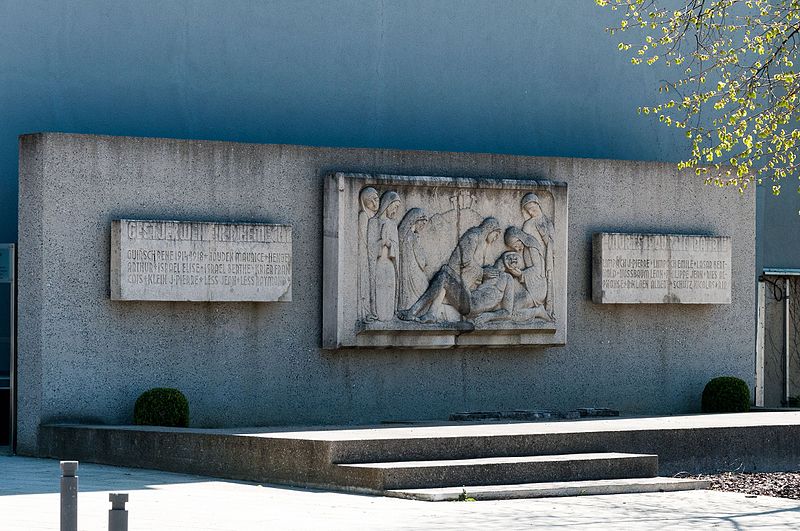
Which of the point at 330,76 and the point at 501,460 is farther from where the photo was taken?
the point at 330,76

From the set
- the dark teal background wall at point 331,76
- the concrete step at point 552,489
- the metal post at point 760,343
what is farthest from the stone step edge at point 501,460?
the metal post at point 760,343

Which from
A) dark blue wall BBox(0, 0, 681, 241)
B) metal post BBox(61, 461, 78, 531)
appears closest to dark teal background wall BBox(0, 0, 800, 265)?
dark blue wall BBox(0, 0, 681, 241)

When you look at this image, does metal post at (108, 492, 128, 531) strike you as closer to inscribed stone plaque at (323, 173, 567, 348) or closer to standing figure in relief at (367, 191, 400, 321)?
inscribed stone plaque at (323, 173, 567, 348)

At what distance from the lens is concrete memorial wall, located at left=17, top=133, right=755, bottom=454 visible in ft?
53.9

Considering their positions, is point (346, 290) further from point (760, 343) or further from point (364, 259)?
point (760, 343)

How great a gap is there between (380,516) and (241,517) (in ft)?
3.39

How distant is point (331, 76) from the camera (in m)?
20.4

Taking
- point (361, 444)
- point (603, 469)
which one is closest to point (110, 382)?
point (361, 444)

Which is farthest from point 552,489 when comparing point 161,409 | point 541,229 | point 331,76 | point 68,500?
point 331,76

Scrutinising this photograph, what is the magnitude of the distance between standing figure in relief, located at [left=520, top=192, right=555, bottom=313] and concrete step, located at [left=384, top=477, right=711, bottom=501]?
5.01m

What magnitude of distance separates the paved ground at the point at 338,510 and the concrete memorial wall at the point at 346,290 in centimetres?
308

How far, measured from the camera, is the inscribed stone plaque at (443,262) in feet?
57.7

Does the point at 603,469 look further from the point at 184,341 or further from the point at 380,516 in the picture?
the point at 184,341

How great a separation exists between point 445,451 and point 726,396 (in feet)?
23.5
